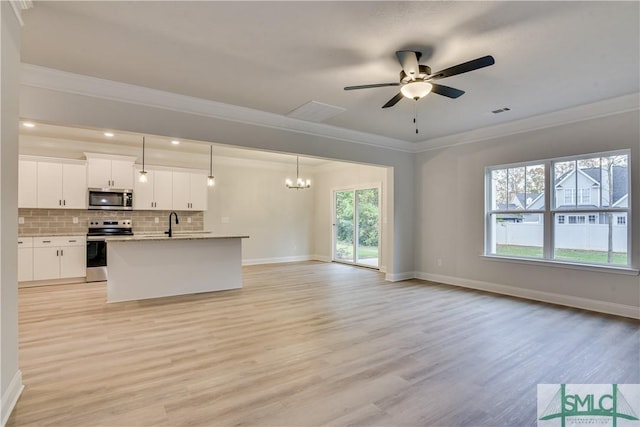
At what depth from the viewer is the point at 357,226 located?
8.41 metres

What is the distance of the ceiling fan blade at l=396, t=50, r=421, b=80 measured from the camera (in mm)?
2631

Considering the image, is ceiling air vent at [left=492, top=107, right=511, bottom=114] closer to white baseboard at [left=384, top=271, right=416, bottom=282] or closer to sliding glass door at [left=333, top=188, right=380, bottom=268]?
white baseboard at [left=384, top=271, right=416, bottom=282]

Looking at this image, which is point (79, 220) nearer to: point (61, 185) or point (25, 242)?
point (61, 185)

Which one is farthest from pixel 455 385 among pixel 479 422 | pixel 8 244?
pixel 8 244

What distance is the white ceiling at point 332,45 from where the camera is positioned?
7.86 feet

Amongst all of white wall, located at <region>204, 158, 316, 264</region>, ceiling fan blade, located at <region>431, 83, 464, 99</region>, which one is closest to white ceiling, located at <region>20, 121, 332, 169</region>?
white wall, located at <region>204, 158, 316, 264</region>

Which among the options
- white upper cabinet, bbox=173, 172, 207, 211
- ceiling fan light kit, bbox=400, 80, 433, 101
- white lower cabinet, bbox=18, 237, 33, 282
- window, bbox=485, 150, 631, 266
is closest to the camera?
ceiling fan light kit, bbox=400, 80, 433, 101

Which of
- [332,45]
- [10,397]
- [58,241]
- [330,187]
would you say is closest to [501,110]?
[332,45]

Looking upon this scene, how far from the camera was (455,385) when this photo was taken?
2.41 meters

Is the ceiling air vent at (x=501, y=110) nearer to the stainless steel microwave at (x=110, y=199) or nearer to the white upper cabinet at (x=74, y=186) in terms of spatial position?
the stainless steel microwave at (x=110, y=199)

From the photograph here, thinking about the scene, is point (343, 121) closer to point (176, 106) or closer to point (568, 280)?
point (176, 106)

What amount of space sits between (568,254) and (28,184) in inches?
346

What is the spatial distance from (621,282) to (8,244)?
20.3ft

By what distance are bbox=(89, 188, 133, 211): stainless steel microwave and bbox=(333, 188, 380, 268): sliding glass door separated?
4931 mm
